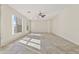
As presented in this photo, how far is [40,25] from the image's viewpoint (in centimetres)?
312

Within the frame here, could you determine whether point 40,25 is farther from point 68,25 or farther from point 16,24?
point 68,25

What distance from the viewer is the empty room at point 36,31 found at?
2.69 meters

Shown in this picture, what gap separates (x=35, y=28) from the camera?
3.09 metres

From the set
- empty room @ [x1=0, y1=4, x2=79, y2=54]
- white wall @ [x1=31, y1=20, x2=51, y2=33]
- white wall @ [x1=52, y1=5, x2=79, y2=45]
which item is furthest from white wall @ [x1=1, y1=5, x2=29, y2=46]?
white wall @ [x1=52, y1=5, x2=79, y2=45]

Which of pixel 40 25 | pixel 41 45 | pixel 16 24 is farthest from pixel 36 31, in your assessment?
pixel 16 24

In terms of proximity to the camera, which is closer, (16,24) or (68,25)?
(16,24)

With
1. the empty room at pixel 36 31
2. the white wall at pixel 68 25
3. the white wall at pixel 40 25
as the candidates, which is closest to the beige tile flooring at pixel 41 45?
the empty room at pixel 36 31

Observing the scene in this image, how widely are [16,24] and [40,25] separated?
2.37 feet

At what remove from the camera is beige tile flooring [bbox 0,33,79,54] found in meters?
2.70

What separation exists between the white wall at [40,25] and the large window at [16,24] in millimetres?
480

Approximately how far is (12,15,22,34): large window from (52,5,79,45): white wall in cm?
106

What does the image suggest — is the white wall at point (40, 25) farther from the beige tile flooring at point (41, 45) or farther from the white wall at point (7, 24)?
the white wall at point (7, 24)
